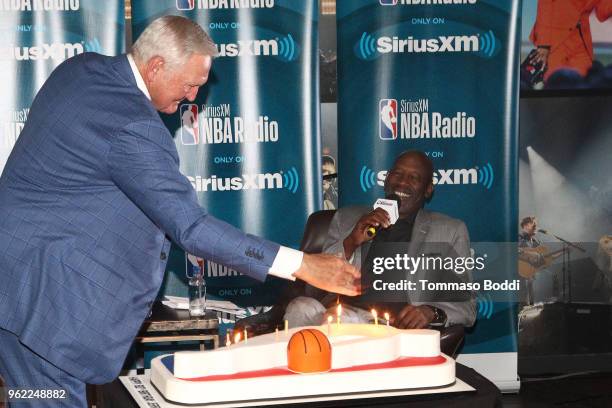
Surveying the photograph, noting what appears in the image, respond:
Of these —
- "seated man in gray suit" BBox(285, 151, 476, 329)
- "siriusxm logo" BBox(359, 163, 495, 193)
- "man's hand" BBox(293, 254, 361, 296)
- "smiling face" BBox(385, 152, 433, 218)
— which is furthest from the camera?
"siriusxm logo" BBox(359, 163, 495, 193)

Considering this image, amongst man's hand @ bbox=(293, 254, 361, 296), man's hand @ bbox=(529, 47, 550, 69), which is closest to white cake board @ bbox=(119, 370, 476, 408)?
man's hand @ bbox=(293, 254, 361, 296)

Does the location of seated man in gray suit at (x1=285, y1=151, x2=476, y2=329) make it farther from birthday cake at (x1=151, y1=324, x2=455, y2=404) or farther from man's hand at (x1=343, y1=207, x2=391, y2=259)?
birthday cake at (x1=151, y1=324, x2=455, y2=404)

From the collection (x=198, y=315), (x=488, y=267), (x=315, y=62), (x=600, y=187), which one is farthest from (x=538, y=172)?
(x=198, y=315)

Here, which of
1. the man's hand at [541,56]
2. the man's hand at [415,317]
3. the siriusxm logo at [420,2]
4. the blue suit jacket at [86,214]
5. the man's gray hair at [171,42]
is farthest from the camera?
the man's hand at [541,56]

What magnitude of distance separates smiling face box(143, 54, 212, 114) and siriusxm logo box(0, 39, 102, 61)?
2774mm

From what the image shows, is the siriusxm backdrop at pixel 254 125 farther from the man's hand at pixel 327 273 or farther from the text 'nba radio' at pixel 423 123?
the man's hand at pixel 327 273

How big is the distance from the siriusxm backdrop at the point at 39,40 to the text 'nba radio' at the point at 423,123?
67.3 inches

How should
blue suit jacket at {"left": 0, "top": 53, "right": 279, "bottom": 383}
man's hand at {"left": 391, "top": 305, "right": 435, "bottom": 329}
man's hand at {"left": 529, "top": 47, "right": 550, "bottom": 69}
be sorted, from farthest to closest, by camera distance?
man's hand at {"left": 529, "top": 47, "right": 550, "bottom": 69}
man's hand at {"left": 391, "top": 305, "right": 435, "bottom": 329}
blue suit jacket at {"left": 0, "top": 53, "right": 279, "bottom": 383}

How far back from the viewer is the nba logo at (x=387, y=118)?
5934 mm

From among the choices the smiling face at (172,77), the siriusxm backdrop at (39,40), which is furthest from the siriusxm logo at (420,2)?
Answer: the smiling face at (172,77)

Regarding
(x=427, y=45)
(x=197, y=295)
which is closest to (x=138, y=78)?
(x=197, y=295)

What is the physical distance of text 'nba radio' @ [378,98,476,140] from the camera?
5.94 metres

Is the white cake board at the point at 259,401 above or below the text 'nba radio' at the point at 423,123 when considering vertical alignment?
below

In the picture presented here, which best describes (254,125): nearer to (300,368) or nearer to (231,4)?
(231,4)
